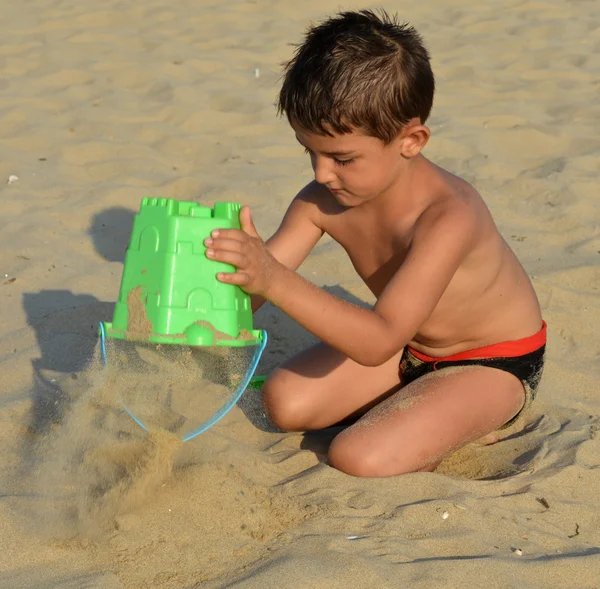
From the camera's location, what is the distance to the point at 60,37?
19.6 ft

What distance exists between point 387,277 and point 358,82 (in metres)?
0.64

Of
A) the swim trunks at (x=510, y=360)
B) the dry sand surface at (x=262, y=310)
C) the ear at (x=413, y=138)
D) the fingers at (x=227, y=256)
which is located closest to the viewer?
the fingers at (x=227, y=256)

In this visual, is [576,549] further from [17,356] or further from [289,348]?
[17,356]

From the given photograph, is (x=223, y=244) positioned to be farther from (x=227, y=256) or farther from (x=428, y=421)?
(x=428, y=421)

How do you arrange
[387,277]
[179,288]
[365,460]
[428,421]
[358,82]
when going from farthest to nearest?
[387,277]
[428,421]
[365,460]
[358,82]
[179,288]

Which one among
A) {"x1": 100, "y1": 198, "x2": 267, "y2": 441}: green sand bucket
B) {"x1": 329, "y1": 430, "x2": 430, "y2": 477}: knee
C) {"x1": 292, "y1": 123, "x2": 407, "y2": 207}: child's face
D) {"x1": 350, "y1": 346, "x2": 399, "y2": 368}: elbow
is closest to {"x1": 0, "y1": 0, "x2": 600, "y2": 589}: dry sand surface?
{"x1": 329, "y1": 430, "x2": 430, "y2": 477}: knee

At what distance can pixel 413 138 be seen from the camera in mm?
2314

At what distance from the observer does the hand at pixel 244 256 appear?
1857mm

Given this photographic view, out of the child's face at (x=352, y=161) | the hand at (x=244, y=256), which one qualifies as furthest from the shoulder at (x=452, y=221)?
the hand at (x=244, y=256)

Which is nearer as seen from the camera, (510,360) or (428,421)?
(428,421)

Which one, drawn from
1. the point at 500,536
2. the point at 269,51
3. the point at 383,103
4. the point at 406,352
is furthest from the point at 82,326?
the point at 269,51

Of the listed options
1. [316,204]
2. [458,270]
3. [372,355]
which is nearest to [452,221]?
[458,270]

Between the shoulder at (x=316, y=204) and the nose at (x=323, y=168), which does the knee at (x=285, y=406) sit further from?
the nose at (x=323, y=168)

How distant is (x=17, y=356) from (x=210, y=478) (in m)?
1.01
